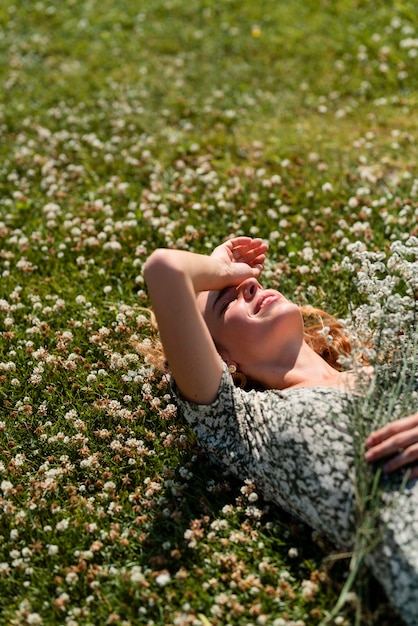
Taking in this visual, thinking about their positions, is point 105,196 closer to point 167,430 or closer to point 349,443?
point 167,430

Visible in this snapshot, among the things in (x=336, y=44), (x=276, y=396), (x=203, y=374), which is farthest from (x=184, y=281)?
(x=336, y=44)

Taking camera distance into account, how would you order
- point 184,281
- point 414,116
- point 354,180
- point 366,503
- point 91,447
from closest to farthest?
point 366,503, point 184,281, point 91,447, point 354,180, point 414,116

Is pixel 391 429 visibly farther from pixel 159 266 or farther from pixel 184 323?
pixel 159 266

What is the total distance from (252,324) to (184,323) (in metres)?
0.62

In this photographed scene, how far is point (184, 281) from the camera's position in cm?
463

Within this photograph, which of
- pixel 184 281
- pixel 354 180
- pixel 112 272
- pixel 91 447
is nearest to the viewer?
pixel 184 281

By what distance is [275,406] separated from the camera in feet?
15.9

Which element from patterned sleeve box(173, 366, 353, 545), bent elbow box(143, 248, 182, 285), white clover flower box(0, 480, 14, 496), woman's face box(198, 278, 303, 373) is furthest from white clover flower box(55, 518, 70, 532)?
bent elbow box(143, 248, 182, 285)

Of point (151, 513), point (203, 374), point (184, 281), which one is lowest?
point (151, 513)

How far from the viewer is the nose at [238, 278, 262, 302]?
17.1 ft

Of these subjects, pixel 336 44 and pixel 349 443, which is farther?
pixel 336 44

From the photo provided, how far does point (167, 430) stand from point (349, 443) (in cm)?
152

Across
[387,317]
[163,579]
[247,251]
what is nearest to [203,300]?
[247,251]

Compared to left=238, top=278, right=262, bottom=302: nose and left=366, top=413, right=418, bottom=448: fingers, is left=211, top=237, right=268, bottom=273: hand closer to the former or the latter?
left=238, top=278, right=262, bottom=302: nose
